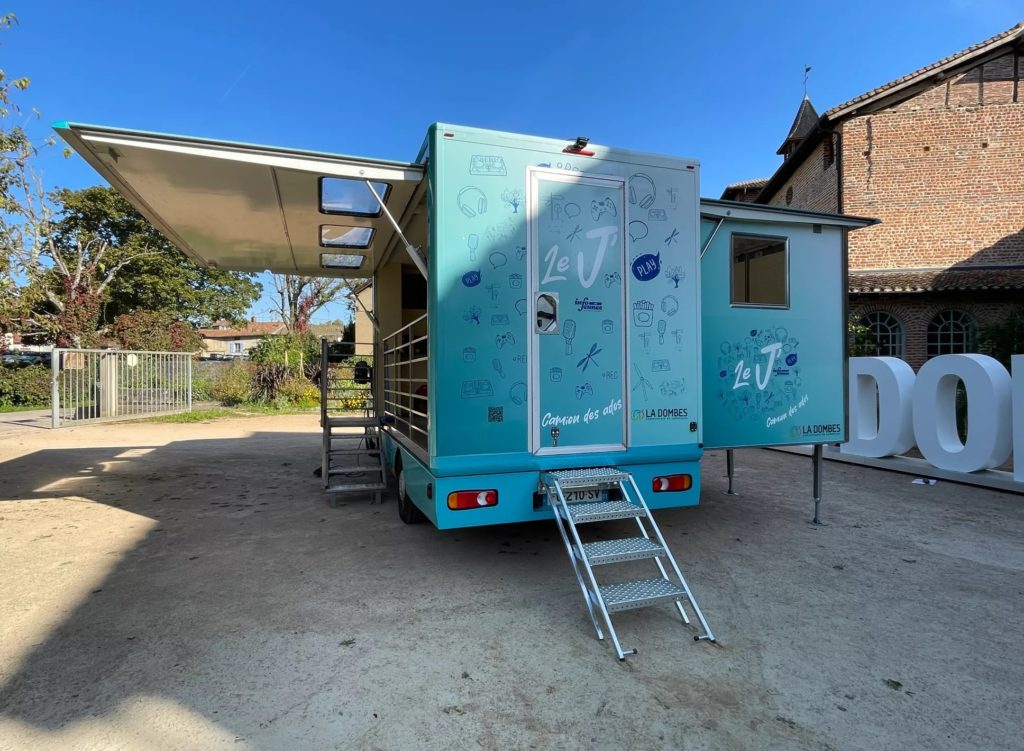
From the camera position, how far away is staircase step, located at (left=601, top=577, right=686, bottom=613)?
3.05m

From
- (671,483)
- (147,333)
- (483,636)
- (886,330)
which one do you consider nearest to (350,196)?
(671,483)

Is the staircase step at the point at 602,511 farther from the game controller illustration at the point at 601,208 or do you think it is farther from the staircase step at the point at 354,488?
the staircase step at the point at 354,488

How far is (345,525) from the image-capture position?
17.6 ft

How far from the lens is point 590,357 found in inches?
153

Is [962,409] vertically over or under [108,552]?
over

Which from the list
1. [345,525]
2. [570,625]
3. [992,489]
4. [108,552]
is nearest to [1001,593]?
[570,625]

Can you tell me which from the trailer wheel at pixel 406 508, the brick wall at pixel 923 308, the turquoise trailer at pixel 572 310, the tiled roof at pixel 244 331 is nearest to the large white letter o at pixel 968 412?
the turquoise trailer at pixel 572 310

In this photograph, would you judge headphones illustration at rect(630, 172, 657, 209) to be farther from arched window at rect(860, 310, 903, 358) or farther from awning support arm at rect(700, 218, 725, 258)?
arched window at rect(860, 310, 903, 358)

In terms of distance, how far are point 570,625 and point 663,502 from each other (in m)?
1.27

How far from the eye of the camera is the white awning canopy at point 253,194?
357 cm

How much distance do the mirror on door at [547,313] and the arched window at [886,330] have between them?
14.8 meters

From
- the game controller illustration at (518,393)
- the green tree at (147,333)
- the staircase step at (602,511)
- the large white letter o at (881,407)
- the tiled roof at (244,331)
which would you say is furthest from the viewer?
the tiled roof at (244,331)

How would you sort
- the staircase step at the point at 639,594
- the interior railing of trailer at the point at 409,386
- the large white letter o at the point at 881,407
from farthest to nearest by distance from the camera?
the large white letter o at the point at 881,407 → the interior railing of trailer at the point at 409,386 → the staircase step at the point at 639,594

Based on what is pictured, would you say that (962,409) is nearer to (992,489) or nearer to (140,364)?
(992,489)
